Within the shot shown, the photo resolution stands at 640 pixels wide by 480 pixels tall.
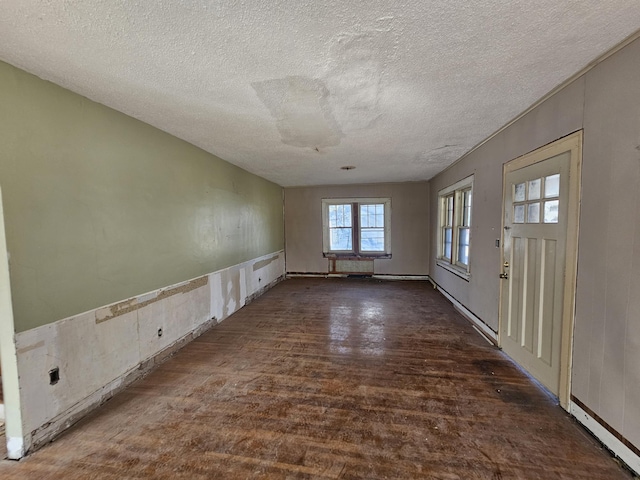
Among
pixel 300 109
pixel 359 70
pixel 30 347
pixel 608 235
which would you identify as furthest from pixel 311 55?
pixel 30 347

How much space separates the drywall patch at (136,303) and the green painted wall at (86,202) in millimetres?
70

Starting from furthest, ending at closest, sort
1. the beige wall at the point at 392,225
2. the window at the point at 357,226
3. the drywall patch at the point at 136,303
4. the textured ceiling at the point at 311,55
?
the window at the point at 357,226, the beige wall at the point at 392,225, the drywall patch at the point at 136,303, the textured ceiling at the point at 311,55

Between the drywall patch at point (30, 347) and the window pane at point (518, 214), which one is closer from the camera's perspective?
the drywall patch at point (30, 347)

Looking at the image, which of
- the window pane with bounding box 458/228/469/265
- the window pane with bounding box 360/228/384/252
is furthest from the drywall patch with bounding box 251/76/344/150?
the window pane with bounding box 360/228/384/252

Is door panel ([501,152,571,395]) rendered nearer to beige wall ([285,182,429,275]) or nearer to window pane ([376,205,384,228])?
beige wall ([285,182,429,275])

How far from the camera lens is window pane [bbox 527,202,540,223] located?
7.76 ft

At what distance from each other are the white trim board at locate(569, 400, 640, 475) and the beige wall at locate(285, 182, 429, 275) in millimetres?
4941

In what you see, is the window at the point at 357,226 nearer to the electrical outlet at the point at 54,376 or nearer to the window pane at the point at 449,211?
the window pane at the point at 449,211

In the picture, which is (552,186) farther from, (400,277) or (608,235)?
(400,277)

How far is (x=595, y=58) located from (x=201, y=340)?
4372 mm

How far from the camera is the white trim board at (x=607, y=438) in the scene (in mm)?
1495

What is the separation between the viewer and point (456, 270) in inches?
179

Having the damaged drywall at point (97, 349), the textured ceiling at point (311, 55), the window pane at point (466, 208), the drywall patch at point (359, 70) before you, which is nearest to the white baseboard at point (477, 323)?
the window pane at point (466, 208)

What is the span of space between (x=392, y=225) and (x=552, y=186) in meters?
4.65
